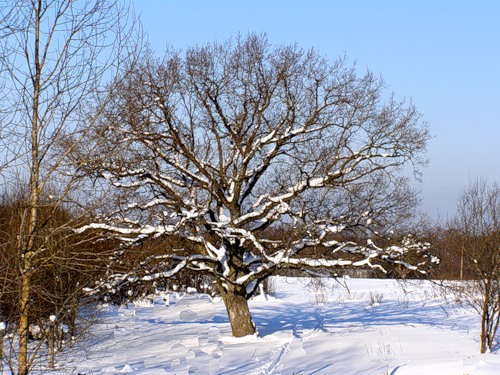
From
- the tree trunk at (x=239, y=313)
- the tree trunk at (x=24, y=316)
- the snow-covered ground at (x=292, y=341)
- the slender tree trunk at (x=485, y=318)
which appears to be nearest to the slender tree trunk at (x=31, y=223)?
the tree trunk at (x=24, y=316)

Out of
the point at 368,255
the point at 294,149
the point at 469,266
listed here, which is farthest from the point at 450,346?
the point at 294,149

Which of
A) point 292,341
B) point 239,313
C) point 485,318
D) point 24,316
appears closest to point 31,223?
point 24,316

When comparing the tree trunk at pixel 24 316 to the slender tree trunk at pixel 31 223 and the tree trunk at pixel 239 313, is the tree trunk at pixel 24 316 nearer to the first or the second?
the slender tree trunk at pixel 31 223

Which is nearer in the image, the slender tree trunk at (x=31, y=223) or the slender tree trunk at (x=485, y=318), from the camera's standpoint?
the slender tree trunk at (x=31, y=223)

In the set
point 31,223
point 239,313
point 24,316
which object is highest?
point 31,223

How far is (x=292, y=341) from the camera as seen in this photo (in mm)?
14453

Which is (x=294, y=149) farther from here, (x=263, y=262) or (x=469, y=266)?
(x=469, y=266)

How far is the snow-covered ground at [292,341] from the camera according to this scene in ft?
37.3

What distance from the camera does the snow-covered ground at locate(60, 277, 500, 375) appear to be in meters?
11.4

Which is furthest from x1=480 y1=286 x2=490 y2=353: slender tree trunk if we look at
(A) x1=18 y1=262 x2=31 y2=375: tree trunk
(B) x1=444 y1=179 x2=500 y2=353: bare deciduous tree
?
(A) x1=18 y1=262 x2=31 y2=375: tree trunk

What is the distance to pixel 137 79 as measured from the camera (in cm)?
1278

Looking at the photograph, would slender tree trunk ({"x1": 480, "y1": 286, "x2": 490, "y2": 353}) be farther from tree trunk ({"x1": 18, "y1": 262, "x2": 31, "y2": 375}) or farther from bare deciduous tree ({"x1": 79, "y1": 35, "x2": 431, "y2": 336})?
tree trunk ({"x1": 18, "y1": 262, "x2": 31, "y2": 375})

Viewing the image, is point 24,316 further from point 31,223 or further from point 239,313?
point 239,313

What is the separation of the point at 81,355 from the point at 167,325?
201 inches
